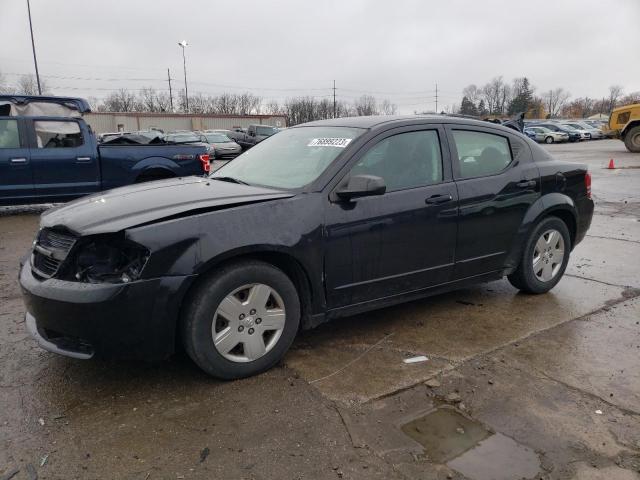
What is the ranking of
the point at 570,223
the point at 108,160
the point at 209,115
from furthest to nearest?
the point at 209,115 → the point at 108,160 → the point at 570,223

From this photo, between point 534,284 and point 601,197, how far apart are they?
8.30 metres

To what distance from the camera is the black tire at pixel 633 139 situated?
81.4 feet

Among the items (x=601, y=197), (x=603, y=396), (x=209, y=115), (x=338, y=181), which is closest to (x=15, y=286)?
(x=338, y=181)

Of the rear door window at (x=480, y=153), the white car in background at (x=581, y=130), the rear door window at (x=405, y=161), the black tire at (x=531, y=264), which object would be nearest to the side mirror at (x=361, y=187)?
the rear door window at (x=405, y=161)

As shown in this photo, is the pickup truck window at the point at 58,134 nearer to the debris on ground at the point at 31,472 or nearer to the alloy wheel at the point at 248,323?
the alloy wheel at the point at 248,323

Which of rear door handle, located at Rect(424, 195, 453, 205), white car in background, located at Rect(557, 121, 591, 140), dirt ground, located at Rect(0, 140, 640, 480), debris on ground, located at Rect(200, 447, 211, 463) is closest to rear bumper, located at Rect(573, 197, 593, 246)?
dirt ground, located at Rect(0, 140, 640, 480)

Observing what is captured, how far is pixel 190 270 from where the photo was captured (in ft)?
9.93

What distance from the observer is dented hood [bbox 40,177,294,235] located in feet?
10.1

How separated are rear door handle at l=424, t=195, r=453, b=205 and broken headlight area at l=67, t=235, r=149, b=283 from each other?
2131mm

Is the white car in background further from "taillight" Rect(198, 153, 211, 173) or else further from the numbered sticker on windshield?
the numbered sticker on windshield

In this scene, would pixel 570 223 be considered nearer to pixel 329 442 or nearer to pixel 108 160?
pixel 329 442

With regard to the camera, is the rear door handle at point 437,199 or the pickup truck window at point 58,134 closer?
the rear door handle at point 437,199

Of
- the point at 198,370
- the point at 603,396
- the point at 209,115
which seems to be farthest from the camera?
the point at 209,115

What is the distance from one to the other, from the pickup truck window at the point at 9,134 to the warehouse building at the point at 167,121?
48952mm
